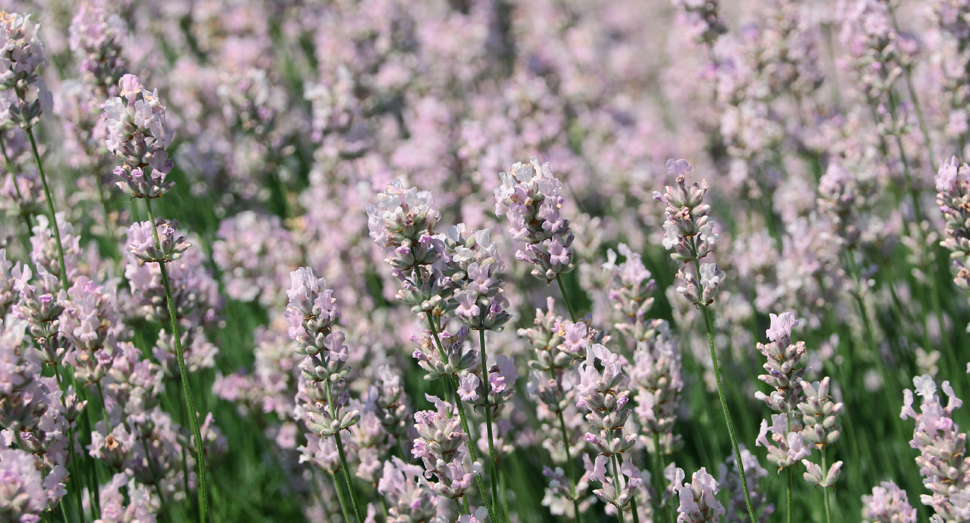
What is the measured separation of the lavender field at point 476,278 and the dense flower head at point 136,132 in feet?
0.03

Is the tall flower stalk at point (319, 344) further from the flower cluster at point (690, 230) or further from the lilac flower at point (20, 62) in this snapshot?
the lilac flower at point (20, 62)

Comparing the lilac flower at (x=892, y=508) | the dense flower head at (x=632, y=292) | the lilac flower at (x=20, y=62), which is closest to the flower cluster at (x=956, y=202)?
the lilac flower at (x=892, y=508)

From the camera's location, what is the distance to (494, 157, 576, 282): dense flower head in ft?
6.18

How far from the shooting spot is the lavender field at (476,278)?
192cm

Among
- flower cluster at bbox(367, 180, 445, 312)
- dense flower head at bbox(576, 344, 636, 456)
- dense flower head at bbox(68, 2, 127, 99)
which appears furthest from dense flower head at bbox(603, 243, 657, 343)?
dense flower head at bbox(68, 2, 127, 99)

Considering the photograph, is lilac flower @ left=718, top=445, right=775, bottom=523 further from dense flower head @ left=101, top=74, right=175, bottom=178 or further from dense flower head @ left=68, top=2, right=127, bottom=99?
dense flower head @ left=68, top=2, right=127, bottom=99

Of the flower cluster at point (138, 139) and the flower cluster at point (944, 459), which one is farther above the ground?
the flower cluster at point (138, 139)

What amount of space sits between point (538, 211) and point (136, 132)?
1.07 metres

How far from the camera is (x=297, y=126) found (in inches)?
189

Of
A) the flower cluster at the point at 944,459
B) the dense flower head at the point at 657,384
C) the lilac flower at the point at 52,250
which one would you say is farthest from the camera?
the lilac flower at the point at 52,250

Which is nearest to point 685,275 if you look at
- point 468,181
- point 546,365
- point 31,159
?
point 546,365

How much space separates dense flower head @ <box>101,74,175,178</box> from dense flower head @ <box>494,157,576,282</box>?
920 mm

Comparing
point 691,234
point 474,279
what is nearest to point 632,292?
point 691,234

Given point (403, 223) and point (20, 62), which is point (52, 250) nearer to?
point (20, 62)
